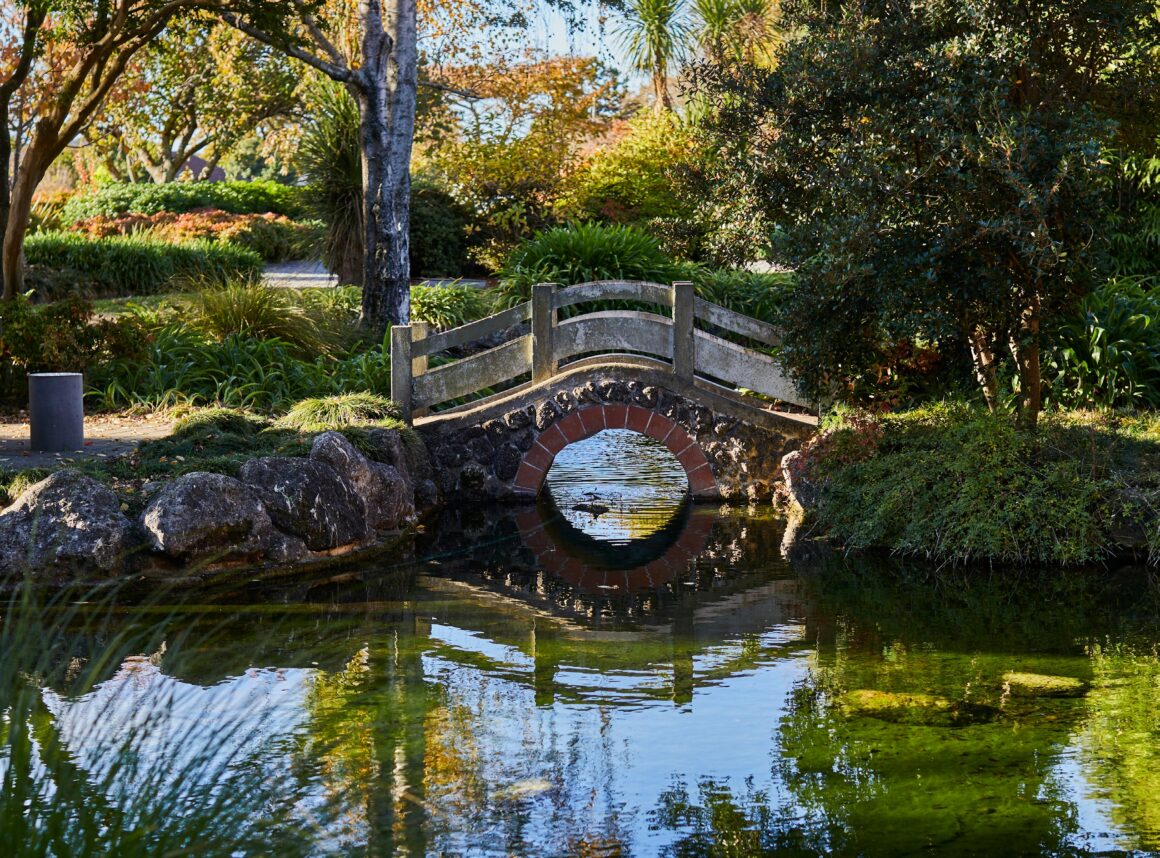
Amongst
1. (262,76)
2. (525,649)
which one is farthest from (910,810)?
(262,76)

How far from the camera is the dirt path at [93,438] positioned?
10.1 meters

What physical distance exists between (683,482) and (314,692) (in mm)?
7196

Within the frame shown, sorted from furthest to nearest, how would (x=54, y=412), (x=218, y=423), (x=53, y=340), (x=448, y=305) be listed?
(x=448, y=305), (x=53, y=340), (x=218, y=423), (x=54, y=412)

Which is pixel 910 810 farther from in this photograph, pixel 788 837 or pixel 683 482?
pixel 683 482

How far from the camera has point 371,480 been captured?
33.9 ft

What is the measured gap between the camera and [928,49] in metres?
9.24

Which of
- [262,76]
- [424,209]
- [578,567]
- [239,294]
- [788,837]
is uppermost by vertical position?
[262,76]

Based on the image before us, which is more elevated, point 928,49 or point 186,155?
point 186,155

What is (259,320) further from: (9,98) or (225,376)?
(9,98)

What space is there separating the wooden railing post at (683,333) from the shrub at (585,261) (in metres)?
3.86

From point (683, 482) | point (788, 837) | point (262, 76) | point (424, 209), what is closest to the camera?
point (788, 837)

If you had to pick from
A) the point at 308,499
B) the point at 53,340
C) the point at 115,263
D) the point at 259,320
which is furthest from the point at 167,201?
the point at 308,499

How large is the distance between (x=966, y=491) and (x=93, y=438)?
278 inches

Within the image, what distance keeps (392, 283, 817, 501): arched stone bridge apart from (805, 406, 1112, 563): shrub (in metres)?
1.33
